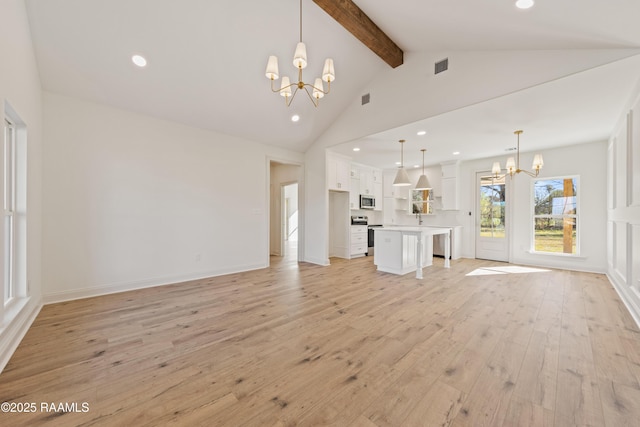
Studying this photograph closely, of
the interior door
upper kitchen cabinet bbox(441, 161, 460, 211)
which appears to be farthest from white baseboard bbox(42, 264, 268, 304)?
the interior door

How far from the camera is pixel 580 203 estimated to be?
5043mm

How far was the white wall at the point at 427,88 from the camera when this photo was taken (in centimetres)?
276

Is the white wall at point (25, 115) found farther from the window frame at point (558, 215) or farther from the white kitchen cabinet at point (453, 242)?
the window frame at point (558, 215)

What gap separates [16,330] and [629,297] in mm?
6403

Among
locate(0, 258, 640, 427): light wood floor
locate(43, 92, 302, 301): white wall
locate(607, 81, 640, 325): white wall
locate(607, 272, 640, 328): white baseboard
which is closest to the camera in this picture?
locate(0, 258, 640, 427): light wood floor

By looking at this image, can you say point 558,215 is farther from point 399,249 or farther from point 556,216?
point 399,249

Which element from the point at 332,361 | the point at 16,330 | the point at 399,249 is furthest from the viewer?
the point at 399,249

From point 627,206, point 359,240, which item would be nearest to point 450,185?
point 359,240

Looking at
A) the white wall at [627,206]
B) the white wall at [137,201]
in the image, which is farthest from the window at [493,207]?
the white wall at [137,201]

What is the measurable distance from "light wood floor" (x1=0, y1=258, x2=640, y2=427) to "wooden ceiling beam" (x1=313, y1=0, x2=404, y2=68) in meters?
3.53

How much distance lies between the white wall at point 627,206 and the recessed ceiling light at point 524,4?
1772mm

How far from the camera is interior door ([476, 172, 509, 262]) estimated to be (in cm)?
602

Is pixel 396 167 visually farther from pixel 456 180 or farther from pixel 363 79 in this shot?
pixel 363 79

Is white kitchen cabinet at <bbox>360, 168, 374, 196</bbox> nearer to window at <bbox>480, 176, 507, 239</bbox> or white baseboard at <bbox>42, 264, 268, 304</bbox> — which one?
window at <bbox>480, 176, 507, 239</bbox>
